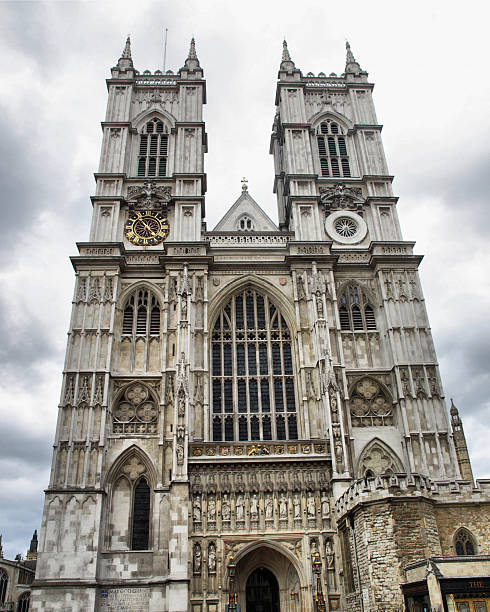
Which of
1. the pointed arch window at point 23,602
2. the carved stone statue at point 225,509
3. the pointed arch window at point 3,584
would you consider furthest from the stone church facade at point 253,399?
the pointed arch window at point 23,602

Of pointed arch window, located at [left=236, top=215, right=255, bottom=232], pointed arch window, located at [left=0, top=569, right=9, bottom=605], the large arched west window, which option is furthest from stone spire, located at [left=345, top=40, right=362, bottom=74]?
pointed arch window, located at [left=0, top=569, right=9, bottom=605]

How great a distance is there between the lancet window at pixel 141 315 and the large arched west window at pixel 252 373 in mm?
2802

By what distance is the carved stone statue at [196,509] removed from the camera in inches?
823

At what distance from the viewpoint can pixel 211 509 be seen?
21.1 m

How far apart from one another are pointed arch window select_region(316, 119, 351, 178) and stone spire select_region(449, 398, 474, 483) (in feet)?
45.8

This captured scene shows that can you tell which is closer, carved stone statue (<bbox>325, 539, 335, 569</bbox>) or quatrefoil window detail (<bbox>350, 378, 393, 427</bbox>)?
carved stone statue (<bbox>325, 539, 335, 569</bbox>)

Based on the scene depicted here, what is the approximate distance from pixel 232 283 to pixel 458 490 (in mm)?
13489

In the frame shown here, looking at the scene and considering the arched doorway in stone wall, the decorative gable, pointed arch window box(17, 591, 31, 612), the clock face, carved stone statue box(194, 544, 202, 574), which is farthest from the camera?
pointed arch window box(17, 591, 31, 612)

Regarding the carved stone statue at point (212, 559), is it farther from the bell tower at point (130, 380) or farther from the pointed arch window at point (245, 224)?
the pointed arch window at point (245, 224)

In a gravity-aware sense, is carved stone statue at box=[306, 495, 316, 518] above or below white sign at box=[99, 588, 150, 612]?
above

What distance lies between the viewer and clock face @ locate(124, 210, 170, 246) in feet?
94.2

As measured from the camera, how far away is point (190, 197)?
29406 mm

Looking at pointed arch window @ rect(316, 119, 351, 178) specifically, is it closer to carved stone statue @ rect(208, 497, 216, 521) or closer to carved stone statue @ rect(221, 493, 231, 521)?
carved stone statue @ rect(221, 493, 231, 521)

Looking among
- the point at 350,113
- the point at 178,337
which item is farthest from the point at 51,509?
the point at 350,113
